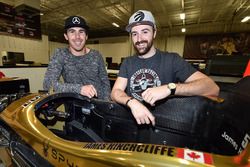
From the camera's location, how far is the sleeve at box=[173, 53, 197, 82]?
50.2 inches

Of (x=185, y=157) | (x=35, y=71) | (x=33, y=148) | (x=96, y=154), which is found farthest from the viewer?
(x=35, y=71)

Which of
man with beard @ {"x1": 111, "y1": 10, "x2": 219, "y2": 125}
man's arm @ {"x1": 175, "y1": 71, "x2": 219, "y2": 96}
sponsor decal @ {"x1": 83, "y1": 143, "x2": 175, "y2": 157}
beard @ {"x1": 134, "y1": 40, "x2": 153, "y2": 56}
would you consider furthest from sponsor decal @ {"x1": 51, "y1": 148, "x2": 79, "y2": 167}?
beard @ {"x1": 134, "y1": 40, "x2": 153, "y2": 56}

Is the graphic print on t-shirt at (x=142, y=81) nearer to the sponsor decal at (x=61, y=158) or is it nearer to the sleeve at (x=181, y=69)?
the sleeve at (x=181, y=69)

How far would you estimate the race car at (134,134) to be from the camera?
0.60 metres

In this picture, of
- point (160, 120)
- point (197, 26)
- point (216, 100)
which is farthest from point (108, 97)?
point (197, 26)

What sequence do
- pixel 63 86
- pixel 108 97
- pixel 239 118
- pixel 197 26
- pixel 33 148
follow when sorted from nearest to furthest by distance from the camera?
pixel 239 118
pixel 33 148
pixel 63 86
pixel 108 97
pixel 197 26

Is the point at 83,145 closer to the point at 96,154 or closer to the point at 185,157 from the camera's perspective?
the point at 96,154

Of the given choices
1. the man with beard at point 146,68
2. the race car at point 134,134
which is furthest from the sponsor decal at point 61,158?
the man with beard at point 146,68

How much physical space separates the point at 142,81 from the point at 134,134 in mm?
489

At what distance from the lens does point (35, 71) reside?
394 centimetres

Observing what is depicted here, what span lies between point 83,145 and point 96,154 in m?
0.12

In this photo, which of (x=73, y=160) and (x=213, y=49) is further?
(x=213, y=49)

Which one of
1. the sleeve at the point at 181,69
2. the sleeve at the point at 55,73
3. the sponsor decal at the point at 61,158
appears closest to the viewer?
the sponsor decal at the point at 61,158

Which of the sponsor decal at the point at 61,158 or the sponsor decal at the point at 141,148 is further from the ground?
the sponsor decal at the point at 141,148
